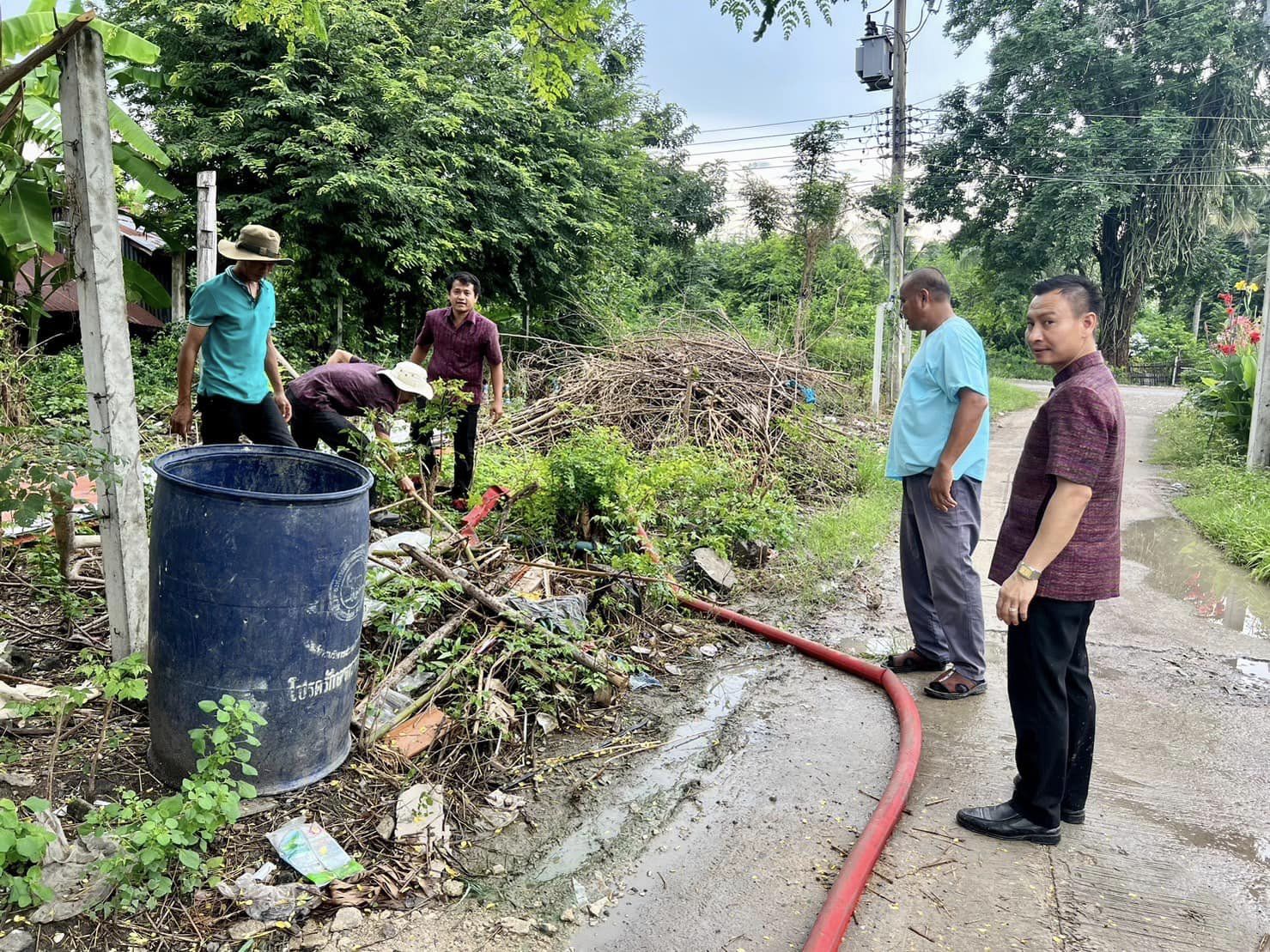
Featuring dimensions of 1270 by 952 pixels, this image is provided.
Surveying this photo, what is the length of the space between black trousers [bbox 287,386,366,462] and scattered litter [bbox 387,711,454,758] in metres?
2.38

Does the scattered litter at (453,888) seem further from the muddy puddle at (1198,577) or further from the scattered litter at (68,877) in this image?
the muddy puddle at (1198,577)

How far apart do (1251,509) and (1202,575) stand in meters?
1.78

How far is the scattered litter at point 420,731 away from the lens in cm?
317

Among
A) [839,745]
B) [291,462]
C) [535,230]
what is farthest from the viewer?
[535,230]

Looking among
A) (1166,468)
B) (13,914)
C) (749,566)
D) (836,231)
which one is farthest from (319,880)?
(836,231)

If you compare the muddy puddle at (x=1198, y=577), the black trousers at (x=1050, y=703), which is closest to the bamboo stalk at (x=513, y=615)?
the black trousers at (x=1050, y=703)

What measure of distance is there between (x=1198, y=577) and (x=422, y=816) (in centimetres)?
604

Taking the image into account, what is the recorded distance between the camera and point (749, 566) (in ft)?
19.8

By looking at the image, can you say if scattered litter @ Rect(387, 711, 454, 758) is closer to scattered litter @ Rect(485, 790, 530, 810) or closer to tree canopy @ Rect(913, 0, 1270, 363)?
scattered litter @ Rect(485, 790, 530, 810)

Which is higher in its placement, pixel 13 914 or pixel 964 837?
pixel 13 914

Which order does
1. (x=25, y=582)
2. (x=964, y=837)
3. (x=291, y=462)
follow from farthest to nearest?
(x=25, y=582) < (x=291, y=462) < (x=964, y=837)

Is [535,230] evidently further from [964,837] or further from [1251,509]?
[964,837]

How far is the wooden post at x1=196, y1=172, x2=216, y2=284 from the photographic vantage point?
759 centimetres

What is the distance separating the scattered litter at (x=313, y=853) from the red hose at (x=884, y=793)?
1.39m
